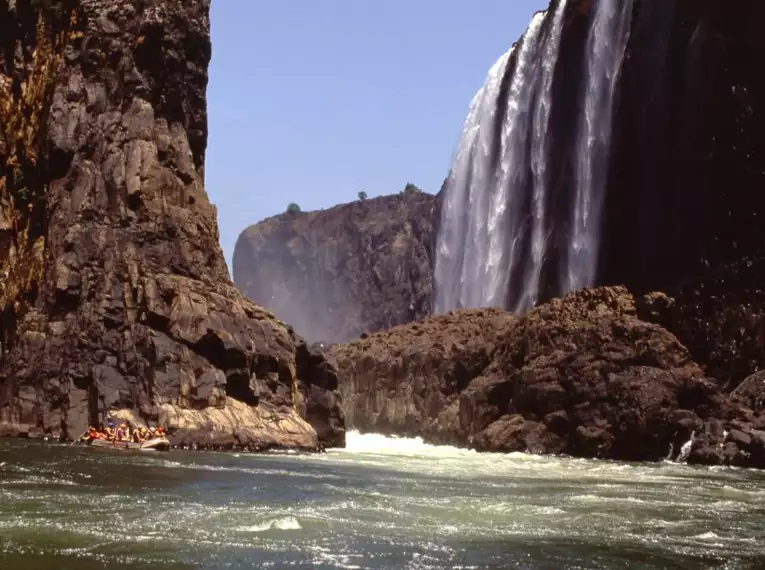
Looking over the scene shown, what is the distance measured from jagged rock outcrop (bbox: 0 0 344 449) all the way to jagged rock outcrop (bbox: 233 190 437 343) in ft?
265

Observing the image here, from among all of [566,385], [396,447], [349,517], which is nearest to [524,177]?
[396,447]

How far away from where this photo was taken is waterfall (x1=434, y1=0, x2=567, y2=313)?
8688 centimetres

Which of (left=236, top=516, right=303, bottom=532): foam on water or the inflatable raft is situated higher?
the inflatable raft

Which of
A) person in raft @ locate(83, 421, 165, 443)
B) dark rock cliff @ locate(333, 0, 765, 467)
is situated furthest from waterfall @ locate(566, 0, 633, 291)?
person in raft @ locate(83, 421, 165, 443)

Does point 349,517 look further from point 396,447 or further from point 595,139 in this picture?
point 595,139

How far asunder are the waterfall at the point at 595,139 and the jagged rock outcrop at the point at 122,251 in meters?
22.1

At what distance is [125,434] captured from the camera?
1932 inches

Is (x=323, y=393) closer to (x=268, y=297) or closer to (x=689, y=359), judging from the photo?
(x=689, y=359)

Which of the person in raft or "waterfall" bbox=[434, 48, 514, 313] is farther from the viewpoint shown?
"waterfall" bbox=[434, 48, 514, 313]

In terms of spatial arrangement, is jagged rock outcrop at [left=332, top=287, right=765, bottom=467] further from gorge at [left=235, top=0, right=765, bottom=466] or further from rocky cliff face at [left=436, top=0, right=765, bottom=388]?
rocky cliff face at [left=436, top=0, right=765, bottom=388]

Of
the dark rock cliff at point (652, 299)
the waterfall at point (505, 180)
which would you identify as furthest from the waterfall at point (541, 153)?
the dark rock cliff at point (652, 299)

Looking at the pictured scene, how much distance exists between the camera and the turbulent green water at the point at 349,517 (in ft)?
65.6

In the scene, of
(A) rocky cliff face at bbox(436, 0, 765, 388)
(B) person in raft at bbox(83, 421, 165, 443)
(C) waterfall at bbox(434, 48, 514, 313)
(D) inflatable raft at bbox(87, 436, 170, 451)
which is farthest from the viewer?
(C) waterfall at bbox(434, 48, 514, 313)

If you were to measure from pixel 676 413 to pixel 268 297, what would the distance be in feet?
383
